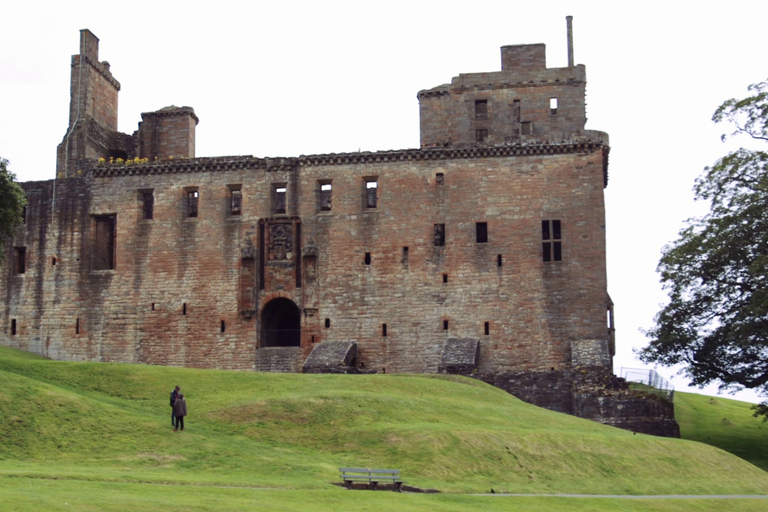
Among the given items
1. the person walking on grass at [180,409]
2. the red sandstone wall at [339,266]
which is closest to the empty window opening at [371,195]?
the red sandstone wall at [339,266]

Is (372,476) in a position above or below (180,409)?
below

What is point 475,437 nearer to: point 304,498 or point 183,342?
point 304,498

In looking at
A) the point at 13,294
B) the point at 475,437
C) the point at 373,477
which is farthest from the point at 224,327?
the point at 373,477

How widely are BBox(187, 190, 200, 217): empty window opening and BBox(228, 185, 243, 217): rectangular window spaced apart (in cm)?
187

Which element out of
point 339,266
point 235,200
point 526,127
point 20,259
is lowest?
point 339,266

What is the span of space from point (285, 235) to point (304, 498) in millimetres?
32585

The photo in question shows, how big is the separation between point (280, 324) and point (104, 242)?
440 inches

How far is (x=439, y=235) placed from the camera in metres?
56.4

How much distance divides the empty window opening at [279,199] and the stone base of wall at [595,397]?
1504cm

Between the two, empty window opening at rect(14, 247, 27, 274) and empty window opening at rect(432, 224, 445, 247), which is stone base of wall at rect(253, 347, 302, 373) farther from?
empty window opening at rect(14, 247, 27, 274)

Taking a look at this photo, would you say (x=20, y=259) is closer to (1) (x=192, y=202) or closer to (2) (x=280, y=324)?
(1) (x=192, y=202)

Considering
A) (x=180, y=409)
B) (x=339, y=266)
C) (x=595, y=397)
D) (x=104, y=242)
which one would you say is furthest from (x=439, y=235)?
(x=180, y=409)

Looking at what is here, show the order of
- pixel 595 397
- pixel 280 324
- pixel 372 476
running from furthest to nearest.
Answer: pixel 280 324 → pixel 595 397 → pixel 372 476

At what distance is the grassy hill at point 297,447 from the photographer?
26.9m
